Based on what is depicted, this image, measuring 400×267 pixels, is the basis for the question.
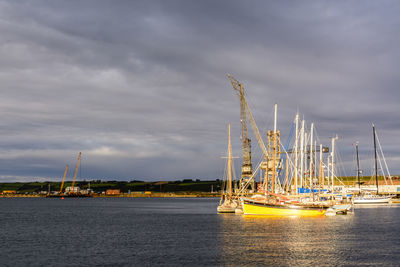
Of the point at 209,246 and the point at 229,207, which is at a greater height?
the point at 229,207

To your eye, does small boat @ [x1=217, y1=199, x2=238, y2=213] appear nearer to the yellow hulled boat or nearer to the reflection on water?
the yellow hulled boat

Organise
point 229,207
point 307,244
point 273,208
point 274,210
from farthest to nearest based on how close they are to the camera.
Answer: point 229,207, point 274,210, point 273,208, point 307,244

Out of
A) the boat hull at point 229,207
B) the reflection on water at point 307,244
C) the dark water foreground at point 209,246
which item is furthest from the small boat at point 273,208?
the dark water foreground at point 209,246

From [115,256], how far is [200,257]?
967 cm

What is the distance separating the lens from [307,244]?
60469 millimetres

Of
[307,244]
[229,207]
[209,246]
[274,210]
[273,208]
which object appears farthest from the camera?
[229,207]

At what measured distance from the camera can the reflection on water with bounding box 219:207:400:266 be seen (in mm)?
48438

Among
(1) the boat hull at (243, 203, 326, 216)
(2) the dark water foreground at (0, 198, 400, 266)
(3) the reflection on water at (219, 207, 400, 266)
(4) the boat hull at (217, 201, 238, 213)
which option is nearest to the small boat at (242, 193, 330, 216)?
(1) the boat hull at (243, 203, 326, 216)

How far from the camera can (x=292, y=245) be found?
5906 cm

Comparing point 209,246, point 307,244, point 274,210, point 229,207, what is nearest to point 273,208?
point 274,210

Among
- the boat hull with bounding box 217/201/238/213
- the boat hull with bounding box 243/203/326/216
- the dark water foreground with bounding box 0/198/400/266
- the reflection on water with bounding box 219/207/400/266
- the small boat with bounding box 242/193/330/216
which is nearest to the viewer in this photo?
the dark water foreground with bounding box 0/198/400/266

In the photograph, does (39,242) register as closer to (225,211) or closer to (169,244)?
(169,244)

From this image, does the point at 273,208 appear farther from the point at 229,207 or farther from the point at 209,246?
the point at 209,246

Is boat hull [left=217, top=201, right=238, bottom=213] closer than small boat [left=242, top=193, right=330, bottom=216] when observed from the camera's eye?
No
